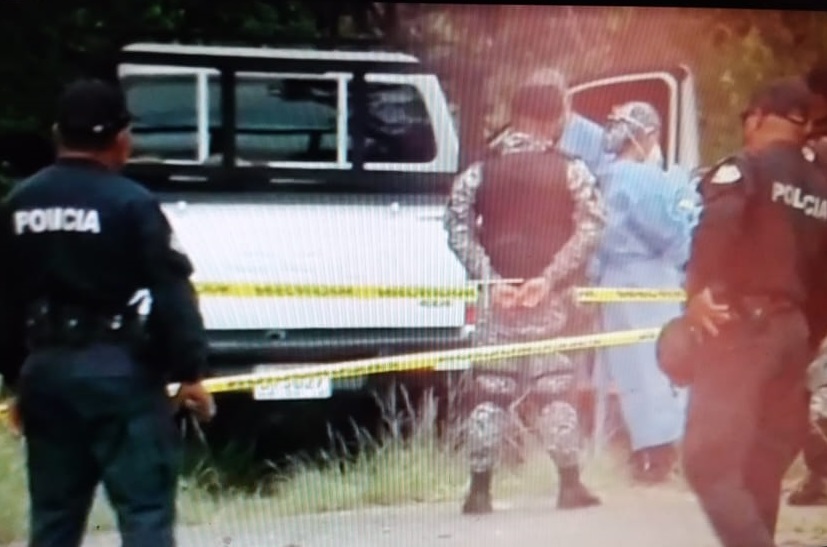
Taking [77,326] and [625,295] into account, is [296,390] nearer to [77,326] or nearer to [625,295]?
[77,326]

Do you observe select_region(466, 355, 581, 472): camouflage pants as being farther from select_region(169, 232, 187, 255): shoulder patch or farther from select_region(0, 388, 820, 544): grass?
select_region(169, 232, 187, 255): shoulder patch

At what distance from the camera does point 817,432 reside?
3.88 metres

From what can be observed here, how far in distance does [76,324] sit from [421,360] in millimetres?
770

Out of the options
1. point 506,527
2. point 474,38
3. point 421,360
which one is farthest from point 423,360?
point 474,38

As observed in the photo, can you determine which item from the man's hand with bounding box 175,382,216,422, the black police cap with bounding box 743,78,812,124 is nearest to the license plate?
the man's hand with bounding box 175,382,216,422

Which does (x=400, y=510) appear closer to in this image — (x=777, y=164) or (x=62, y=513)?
(x=62, y=513)

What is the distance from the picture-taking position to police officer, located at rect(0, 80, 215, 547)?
2934 millimetres

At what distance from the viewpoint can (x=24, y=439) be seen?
307 cm

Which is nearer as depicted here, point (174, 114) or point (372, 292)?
point (174, 114)

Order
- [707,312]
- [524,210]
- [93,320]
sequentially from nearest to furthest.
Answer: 1. [93,320]
2. [524,210]
3. [707,312]

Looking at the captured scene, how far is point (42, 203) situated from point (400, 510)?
3.32 ft

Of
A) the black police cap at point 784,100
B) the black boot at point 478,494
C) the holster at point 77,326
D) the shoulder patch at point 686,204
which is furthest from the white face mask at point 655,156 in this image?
the holster at point 77,326

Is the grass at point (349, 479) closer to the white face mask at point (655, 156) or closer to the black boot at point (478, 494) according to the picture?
the black boot at point (478, 494)

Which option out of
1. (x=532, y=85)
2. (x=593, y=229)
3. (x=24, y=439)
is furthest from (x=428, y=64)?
(x=24, y=439)
